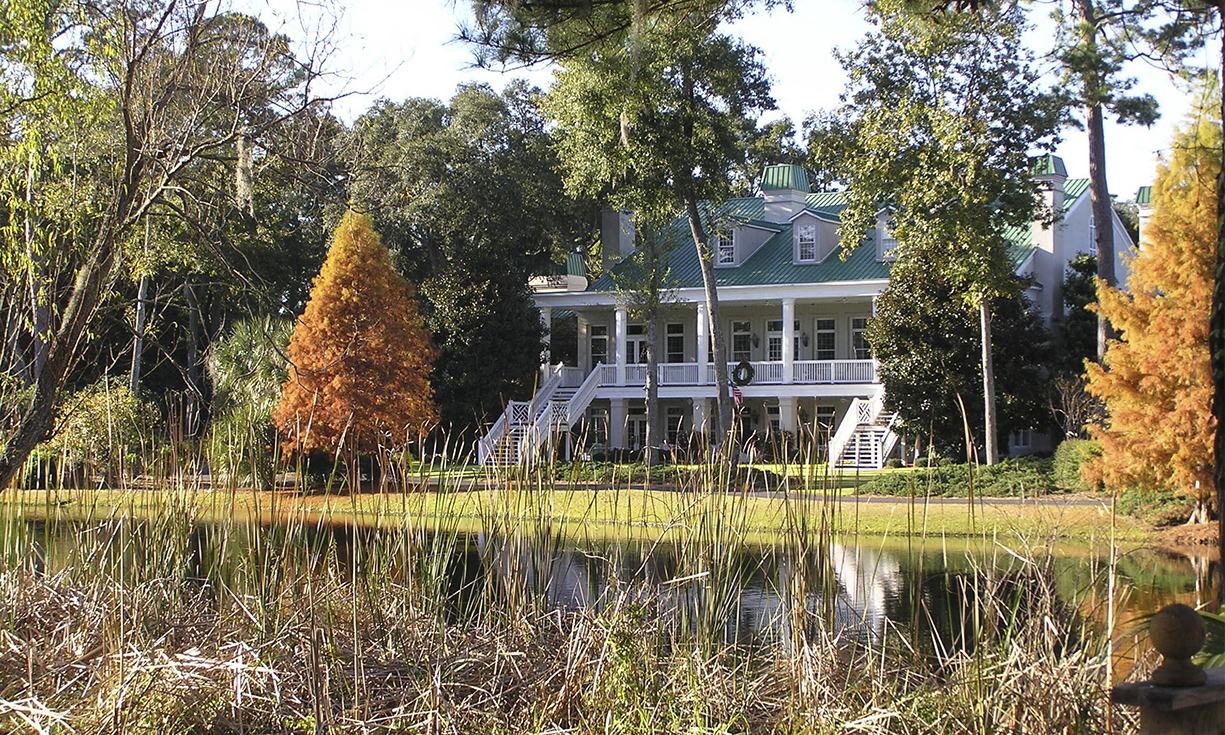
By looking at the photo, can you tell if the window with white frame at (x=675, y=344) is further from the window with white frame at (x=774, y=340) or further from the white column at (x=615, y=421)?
the white column at (x=615, y=421)

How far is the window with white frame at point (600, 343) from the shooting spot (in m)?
35.8

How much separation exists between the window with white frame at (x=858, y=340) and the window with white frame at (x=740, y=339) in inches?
112

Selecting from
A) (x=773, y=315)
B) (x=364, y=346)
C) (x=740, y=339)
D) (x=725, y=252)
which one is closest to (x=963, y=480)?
(x=364, y=346)

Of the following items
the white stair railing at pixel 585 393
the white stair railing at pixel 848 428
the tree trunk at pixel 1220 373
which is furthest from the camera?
the white stair railing at pixel 585 393

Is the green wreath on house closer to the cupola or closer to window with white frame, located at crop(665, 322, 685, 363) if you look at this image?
window with white frame, located at crop(665, 322, 685, 363)

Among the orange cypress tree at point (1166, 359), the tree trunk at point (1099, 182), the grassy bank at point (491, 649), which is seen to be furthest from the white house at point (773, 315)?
the grassy bank at point (491, 649)

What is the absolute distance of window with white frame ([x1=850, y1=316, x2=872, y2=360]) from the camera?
32094mm

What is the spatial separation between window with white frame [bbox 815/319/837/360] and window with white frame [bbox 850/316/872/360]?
54 cm

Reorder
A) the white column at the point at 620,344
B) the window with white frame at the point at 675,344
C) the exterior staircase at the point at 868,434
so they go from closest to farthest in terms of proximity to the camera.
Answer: the exterior staircase at the point at 868,434, the white column at the point at 620,344, the window with white frame at the point at 675,344

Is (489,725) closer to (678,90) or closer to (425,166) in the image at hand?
(678,90)

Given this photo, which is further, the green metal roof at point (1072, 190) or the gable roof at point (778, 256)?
the green metal roof at point (1072, 190)

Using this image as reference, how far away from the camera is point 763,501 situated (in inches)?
736

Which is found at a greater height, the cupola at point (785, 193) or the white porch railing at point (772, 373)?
the cupola at point (785, 193)

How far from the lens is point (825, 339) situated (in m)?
33.1
